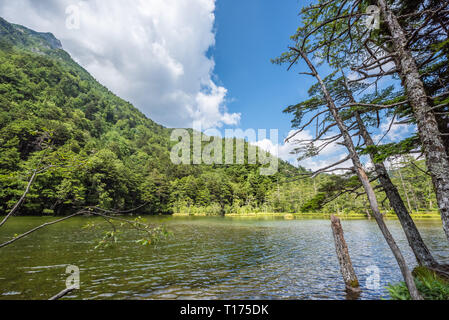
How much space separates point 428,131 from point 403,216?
459cm

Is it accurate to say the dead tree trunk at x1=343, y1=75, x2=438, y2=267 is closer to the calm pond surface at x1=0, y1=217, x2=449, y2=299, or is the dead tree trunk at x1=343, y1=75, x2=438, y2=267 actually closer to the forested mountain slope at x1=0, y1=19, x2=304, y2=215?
the calm pond surface at x1=0, y1=217, x2=449, y2=299

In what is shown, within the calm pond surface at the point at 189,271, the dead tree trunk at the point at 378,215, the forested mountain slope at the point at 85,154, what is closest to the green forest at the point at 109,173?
the forested mountain slope at the point at 85,154

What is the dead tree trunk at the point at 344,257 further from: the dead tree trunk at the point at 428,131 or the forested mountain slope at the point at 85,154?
the dead tree trunk at the point at 428,131

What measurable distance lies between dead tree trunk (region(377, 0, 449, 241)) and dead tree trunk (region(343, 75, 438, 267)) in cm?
200

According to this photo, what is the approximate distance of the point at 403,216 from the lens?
7.38m

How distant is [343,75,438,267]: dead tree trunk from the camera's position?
6998 mm

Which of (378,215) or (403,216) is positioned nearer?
(378,215)

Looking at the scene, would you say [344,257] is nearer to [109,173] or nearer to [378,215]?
[378,215]

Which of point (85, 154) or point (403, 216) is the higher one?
point (85, 154)

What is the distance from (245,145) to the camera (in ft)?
422

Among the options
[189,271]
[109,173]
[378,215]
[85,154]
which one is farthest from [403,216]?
[109,173]

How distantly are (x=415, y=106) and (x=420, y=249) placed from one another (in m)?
5.69

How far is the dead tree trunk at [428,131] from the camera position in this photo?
4.17 metres
